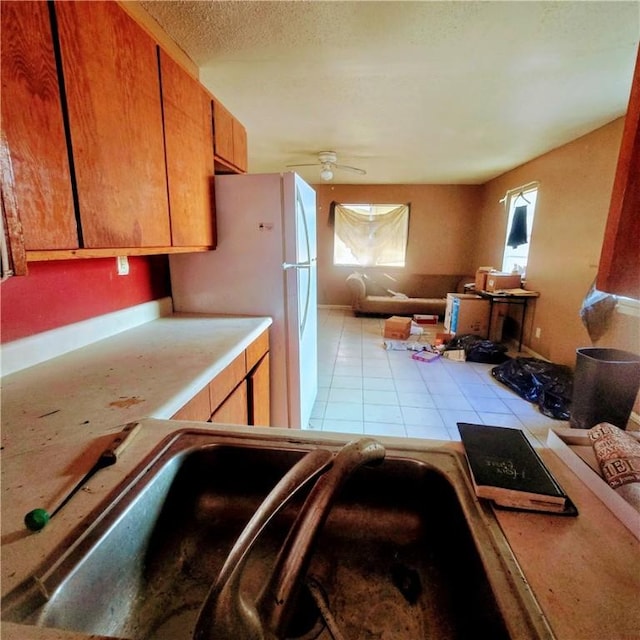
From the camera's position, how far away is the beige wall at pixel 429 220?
634 centimetres

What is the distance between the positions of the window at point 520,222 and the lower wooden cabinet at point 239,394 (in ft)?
13.1

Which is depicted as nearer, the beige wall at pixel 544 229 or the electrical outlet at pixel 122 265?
the electrical outlet at pixel 122 265

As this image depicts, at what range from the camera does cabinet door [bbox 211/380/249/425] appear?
138cm

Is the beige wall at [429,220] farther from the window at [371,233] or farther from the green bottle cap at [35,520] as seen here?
the green bottle cap at [35,520]

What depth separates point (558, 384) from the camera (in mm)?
2830

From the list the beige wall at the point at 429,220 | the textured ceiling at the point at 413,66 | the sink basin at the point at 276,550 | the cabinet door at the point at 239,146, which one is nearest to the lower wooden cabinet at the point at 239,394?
the sink basin at the point at 276,550

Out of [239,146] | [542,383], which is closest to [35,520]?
[239,146]

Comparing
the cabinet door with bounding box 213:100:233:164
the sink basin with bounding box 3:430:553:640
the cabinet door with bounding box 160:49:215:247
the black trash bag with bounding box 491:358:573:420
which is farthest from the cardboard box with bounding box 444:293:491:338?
the sink basin with bounding box 3:430:553:640

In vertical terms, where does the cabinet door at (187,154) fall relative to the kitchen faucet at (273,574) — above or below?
above

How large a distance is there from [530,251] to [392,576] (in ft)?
15.1

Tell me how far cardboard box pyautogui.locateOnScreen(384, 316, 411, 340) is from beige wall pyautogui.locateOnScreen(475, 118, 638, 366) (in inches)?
57.8

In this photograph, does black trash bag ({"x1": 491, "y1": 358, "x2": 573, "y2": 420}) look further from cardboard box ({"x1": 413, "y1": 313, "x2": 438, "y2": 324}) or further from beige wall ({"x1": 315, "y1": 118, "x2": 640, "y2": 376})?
cardboard box ({"x1": 413, "y1": 313, "x2": 438, "y2": 324})

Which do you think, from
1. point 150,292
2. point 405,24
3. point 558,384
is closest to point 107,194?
point 150,292

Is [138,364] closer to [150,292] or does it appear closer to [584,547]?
[150,292]
